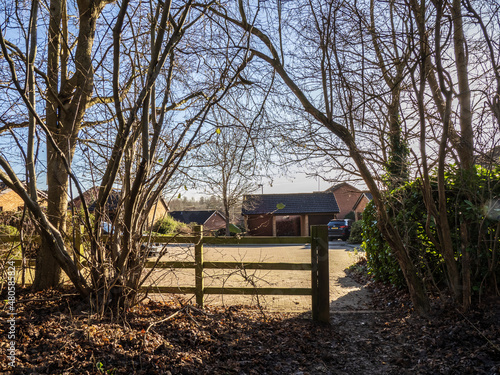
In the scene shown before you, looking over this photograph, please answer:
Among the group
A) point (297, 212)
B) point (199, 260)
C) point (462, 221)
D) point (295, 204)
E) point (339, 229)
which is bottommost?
point (339, 229)

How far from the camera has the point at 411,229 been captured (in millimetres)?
5418

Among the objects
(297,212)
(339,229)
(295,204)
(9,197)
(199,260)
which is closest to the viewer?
(199,260)

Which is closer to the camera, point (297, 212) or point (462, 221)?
point (462, 221)

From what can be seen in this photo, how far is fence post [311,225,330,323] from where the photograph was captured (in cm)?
467

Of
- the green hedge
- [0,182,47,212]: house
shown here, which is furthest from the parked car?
[0,182,47,212]: house

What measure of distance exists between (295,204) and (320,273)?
27.2 meters

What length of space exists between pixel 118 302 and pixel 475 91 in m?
4.93

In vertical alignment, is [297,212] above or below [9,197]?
below

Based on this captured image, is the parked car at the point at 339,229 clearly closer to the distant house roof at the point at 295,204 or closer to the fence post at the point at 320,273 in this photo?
the distant house roof at the point at 295,204

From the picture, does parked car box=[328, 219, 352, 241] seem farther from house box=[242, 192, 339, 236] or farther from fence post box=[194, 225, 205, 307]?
fence post box=[194, 225, 205, 307]

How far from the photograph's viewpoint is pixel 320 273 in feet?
15.5

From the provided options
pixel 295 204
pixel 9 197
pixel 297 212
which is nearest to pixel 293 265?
pixel 9 197

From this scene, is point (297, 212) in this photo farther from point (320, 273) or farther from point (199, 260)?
point (199, 260)

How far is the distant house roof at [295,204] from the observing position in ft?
101
